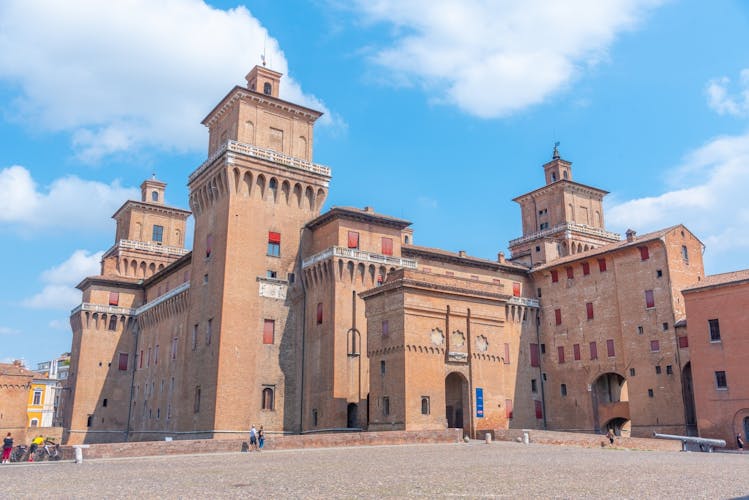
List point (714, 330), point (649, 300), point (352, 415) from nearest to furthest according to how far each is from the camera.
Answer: point (714, 330) < point (352, 415) < point (649, 300)

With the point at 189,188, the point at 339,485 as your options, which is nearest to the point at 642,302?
the point at 189,188

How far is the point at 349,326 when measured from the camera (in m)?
45.7

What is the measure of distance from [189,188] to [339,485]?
1672 inches

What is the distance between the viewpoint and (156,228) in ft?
242

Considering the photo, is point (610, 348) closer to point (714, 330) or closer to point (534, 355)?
point (534, 355)

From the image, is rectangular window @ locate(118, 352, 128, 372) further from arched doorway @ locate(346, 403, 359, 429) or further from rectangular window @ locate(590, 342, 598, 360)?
rectangular window @ locate(590, 342, 598, 360)

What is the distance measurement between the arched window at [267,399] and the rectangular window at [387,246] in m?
12.9

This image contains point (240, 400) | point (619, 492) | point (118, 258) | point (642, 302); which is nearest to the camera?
point (619, 492)

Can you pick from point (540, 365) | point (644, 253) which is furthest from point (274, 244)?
point (644, 253)

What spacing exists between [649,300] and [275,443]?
31.5 m

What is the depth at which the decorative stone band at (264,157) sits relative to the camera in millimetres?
47969

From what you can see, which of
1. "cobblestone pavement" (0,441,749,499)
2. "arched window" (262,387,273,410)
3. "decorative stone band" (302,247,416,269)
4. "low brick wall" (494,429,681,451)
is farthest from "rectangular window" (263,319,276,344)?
"cobblestone pavement" (0,441,749,499)

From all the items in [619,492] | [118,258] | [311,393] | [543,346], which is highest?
[118,258]

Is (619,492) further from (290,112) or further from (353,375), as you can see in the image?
(290,112)
